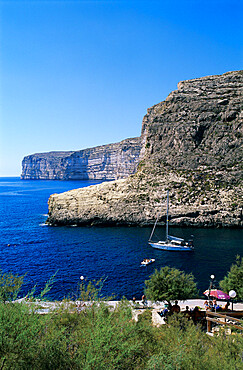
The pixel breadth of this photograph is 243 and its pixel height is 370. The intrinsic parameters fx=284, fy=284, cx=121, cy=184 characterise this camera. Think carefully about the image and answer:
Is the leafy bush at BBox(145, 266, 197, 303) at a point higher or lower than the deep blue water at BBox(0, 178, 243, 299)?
higher

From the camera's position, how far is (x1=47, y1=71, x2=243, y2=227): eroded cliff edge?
64125 millimetres

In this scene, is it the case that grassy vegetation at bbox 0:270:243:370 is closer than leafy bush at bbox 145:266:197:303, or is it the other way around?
grassy vegetation at bbox 0:270:243:370

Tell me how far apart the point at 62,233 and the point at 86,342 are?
5090 centimetres

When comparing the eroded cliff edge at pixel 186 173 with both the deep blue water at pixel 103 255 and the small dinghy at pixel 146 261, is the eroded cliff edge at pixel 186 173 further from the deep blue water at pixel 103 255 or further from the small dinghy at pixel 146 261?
the small dinghy at pixel 146 261

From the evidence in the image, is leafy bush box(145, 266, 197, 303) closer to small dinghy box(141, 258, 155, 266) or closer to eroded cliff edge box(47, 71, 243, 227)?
small dinghy box(141, 258, 155, 266)

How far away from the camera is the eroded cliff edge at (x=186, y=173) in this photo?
64125 millimetres

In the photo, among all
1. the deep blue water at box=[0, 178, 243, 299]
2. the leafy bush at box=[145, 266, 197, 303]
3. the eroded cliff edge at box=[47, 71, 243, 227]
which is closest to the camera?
the leafy bush at box=[145, 266, 197, 303]

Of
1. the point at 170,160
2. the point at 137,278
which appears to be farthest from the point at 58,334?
the point at 170,160

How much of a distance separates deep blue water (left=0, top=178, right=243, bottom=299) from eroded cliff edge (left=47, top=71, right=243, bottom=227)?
4.22 metres

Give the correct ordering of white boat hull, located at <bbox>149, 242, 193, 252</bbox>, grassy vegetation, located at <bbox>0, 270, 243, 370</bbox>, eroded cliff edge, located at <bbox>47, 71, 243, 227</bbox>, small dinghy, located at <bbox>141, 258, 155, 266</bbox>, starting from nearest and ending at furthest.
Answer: grassy vegetation, located at <bbox>0, 270, 243, 370</bbox> < small dinghy, located at <bbox>141, 258, 155, 266</bbox> < white boat hull, located at <bbox>149, 242, 193, 252</bbox> < eroded cliff edge, located at <bbox>47, 71, 243, 227</bbox>

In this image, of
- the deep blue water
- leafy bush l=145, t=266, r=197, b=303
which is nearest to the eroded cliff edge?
the deep blue water

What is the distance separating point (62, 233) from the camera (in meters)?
59.0

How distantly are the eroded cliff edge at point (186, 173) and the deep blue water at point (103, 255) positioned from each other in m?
4.22

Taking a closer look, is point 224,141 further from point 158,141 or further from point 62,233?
point 62,233
